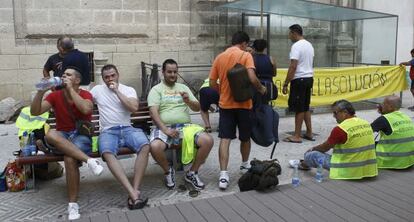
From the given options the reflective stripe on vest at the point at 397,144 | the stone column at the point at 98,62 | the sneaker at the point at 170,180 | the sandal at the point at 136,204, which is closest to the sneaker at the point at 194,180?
the sneaker at the point at 170,180

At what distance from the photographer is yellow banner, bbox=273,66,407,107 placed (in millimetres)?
8625

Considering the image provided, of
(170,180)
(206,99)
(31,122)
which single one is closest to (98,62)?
(206,99)

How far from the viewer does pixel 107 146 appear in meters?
4.13

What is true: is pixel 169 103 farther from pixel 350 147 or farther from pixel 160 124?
pixel 350 147

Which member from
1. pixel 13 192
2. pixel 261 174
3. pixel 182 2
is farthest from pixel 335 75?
pixel 13 192

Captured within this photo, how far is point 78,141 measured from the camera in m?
4.20

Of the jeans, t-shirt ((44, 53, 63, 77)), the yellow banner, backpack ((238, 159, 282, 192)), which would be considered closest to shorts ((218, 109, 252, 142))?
backpack ((238, 159, 282, 192))

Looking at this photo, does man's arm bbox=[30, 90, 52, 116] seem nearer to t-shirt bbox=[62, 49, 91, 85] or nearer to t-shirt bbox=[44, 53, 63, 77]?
t-shirt bbox=[62, 49, 91, 85]

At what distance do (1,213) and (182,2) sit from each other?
7.24 meters

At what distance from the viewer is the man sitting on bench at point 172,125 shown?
14.8 ft

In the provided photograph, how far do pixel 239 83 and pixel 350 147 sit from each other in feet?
4.36

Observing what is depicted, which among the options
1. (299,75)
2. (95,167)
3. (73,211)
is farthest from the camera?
(299,75)

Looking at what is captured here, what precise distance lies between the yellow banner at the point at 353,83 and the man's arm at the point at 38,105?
4748 millimetres

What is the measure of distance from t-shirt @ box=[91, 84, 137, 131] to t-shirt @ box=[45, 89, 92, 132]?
15cm
